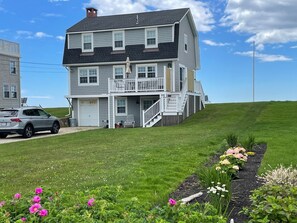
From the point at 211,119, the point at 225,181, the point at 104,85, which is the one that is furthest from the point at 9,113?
the point at 225,181

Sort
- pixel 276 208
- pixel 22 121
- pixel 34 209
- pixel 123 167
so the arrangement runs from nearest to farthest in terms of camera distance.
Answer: pixel 34 209 → pixel 276 208 → pixel 123 167 → pixel 22 121

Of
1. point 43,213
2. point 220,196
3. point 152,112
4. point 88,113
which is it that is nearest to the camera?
point 43,213

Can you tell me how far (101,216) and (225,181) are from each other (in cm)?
247

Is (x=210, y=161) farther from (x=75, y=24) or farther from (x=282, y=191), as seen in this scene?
(x=75, y=24)

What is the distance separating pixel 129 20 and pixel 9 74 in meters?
15.6

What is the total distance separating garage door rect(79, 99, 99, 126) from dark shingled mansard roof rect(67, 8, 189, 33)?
5769mm

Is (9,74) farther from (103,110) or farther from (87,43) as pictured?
(103,110)

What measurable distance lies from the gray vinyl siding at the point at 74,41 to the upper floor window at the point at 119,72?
12.4ft

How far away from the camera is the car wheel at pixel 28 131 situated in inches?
751

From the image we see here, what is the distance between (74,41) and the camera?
2886cm

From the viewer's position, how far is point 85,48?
2850cm

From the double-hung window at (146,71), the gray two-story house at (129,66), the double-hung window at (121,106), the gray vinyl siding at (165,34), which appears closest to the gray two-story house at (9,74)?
the gray two-story house at (129,66)

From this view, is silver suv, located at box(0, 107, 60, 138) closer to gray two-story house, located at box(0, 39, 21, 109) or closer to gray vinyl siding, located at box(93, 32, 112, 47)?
gray vinyl siding, located at box(93, 32, 112, 47)

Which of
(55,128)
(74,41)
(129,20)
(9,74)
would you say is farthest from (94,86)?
(9,74)
